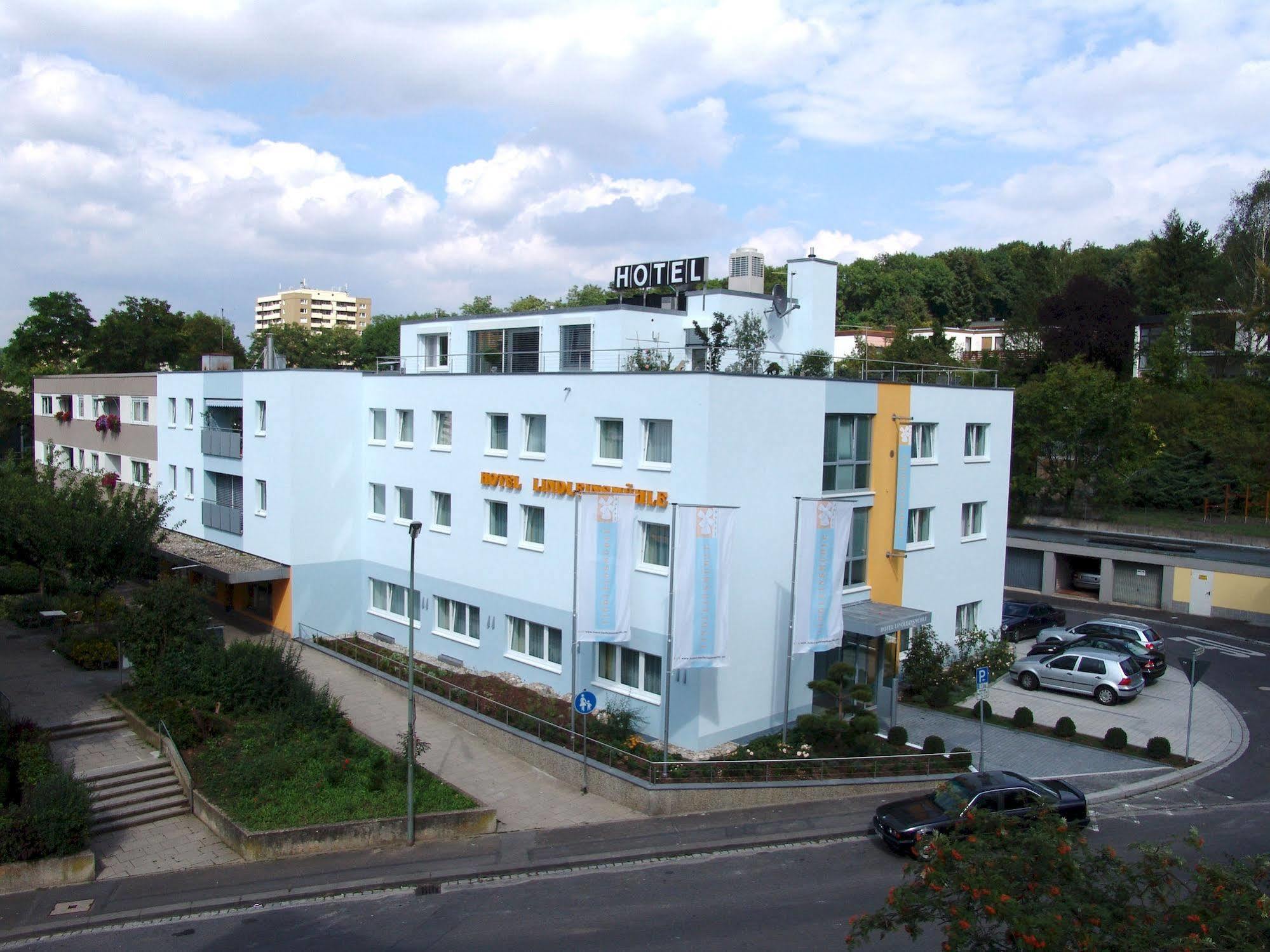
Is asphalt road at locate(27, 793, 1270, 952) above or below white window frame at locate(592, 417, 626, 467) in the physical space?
below

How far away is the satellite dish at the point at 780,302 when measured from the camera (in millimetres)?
34625

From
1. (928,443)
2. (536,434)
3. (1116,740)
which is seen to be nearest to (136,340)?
(536,434)

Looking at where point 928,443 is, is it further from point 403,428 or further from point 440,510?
point 403,428

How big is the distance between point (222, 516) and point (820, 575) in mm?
24070

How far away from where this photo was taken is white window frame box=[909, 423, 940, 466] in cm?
3028

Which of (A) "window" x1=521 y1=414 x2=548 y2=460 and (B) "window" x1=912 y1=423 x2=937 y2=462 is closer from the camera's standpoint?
(A) "window" x1=521 y1=414 x2=548 y2=460

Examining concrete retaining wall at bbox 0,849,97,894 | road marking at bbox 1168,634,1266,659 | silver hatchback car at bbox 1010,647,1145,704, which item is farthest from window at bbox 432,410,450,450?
road marking at bbox 1168,634,1266,659

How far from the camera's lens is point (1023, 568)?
49.3 metres

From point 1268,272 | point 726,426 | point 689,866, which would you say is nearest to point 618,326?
point 726,426

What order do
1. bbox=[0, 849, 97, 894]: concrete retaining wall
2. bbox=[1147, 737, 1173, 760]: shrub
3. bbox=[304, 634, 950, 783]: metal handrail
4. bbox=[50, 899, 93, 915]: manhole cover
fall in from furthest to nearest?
bbox=[1147, 737, 1173, 760]: shrub → bbox=[304, 634, 950, 783]: metal handrail → bbox=[0, 849, 97, 894]: concrete retaining wall → bbox=[50, 899, 93, 915]: manhole cover

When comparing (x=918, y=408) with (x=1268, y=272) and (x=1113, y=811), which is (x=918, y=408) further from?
(x=1268, y=272)

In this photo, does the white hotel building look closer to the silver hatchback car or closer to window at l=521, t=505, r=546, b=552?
window at l=521, t=505, r=546, b=552

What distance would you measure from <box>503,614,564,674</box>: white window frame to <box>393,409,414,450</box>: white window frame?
7.68 metres

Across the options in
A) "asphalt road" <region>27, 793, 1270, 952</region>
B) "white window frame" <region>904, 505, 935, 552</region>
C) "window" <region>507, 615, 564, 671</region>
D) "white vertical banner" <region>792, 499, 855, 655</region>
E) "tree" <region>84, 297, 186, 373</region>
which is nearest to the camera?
"asphalt road" <region>27, 793, 1270, 952</region>
